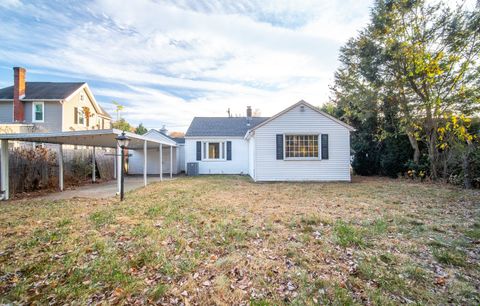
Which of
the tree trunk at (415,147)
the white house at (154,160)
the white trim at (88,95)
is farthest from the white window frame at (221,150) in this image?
the tree trunk at (415,147)

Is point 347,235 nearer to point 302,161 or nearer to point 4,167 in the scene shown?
point 302,161

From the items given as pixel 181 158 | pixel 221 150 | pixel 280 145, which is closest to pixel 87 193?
pixel 280 145

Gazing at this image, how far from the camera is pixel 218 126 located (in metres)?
18.9

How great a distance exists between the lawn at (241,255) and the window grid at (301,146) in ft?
20.5

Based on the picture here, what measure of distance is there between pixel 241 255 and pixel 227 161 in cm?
1416

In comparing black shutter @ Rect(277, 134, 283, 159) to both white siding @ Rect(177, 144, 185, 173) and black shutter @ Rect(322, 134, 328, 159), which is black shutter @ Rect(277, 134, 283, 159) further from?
white siding @ Rect(177, 144, 185, 173)

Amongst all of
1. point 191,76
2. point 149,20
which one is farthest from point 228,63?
point 149,20

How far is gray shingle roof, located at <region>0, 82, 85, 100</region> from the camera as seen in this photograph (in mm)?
17531

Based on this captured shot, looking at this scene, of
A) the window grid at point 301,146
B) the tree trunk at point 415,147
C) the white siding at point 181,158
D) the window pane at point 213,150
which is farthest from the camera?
the white siding at point 181,158

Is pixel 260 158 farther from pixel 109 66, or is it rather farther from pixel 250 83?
pixel 109 66

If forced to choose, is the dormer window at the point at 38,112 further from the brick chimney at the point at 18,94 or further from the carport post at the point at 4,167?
the carport post at the point at 4,167

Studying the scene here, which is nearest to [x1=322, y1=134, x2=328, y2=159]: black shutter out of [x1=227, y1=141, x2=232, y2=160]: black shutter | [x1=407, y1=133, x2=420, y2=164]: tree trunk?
[x1=407, y1=133, x2=420, y2=164]: tree trunk

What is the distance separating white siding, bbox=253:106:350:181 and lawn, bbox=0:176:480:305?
6.03m

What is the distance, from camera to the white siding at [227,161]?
17.5m
